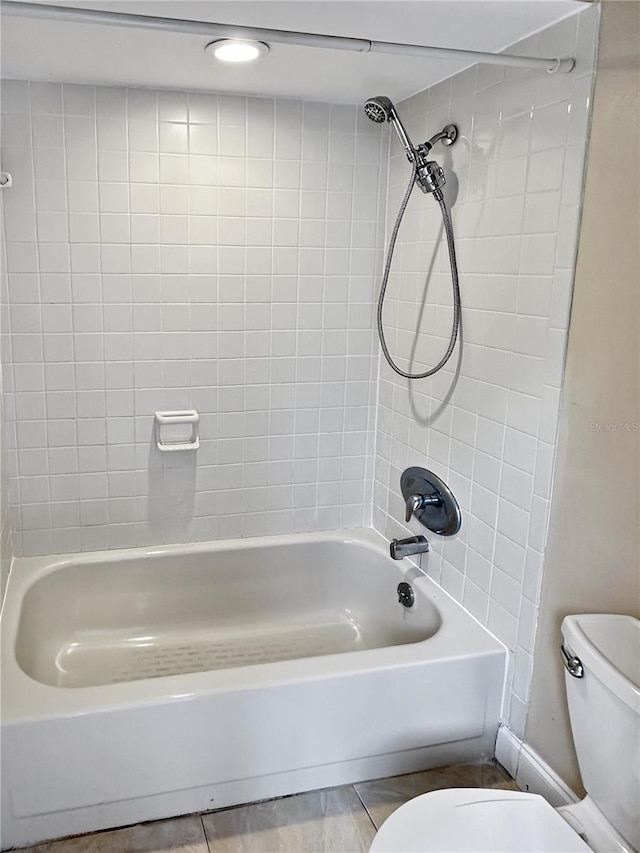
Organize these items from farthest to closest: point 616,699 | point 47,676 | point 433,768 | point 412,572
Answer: point 412,572 < point 47,676 < point 433,768 < point 616,699

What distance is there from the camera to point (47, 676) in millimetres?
2281

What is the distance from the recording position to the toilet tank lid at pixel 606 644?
1.45 metres

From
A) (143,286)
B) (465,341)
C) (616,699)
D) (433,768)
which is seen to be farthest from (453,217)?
(433,768)

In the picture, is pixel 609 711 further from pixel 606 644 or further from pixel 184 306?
pixel 184 306

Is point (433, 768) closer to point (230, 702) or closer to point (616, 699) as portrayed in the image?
point (230, 702)

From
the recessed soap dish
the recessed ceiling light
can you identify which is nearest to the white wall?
the recessed ceiling light

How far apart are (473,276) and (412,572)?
103cm

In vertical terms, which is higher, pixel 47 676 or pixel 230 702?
pixel 230 702

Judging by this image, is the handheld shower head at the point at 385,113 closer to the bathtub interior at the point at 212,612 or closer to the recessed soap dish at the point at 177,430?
the recessed soap dish at the point at 177,430

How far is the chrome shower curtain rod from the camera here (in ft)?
4.43

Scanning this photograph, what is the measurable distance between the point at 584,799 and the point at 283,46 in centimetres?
200

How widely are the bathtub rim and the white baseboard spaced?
0.85ft

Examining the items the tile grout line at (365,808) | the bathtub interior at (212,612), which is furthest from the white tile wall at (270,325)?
the tile grout line at (365,808)

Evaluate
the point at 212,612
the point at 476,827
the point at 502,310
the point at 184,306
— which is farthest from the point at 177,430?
the point at 476,827
